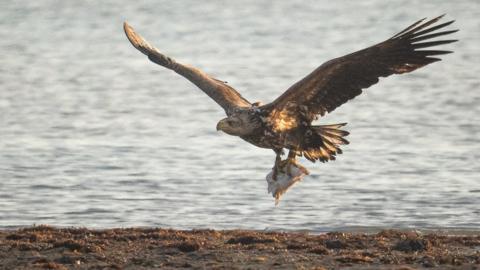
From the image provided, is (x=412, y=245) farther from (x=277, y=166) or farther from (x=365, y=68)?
(x=365, y=68)

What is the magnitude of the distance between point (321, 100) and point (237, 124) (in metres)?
0.74

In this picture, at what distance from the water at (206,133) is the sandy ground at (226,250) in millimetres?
1082

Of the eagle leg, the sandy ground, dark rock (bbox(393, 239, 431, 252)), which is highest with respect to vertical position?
the eagle leg

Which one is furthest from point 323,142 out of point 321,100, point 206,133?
point 206,133

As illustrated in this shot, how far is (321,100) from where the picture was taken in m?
11.2

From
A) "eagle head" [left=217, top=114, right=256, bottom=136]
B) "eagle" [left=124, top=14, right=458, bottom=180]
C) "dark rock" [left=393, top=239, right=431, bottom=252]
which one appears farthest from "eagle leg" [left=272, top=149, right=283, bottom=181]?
"dark rock" [left=393, top=239, right=431, bottom=252]

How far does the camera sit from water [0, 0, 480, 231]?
534 inches

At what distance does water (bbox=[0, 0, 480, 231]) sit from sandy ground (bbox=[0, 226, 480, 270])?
108 centimetres

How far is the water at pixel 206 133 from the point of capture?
44.5ft

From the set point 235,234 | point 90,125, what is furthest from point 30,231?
point 90,125

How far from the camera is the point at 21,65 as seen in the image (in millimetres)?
25547

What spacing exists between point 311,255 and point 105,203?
3.66 m

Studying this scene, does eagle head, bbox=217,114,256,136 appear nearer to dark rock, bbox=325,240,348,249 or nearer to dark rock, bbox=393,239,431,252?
dark rock, bbox=325,240,348,249

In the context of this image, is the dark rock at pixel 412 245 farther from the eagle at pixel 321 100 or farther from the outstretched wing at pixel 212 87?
the outstretched wing at pixel 212 87
